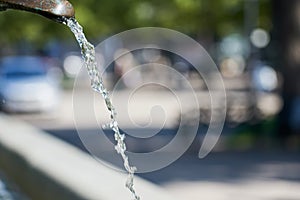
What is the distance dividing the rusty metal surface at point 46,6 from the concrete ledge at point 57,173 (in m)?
1.46

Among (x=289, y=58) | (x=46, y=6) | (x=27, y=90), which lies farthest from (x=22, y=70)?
(x=46, y=6)

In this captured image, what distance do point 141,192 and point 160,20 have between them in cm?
2630

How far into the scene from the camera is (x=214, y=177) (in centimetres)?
1147

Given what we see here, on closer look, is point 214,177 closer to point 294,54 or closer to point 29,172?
point 294,54

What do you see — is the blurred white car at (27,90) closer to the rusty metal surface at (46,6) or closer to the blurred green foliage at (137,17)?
the blurred green foliage at (137,17)

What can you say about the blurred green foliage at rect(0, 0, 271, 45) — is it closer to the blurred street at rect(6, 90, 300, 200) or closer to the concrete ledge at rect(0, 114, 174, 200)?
the blurred street at rect(6, 90, 300, 200)

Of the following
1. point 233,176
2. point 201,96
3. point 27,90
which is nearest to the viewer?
point 233,176

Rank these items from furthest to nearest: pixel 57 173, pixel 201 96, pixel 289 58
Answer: pixel 201 96, pixel 289 58, pixel 57 173

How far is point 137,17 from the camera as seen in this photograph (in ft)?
95.3

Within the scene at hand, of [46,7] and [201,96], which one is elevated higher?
[201,96]

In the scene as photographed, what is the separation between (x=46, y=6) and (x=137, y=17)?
26670 mm

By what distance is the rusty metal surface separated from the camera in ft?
8.22

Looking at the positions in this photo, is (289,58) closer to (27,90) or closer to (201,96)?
(201,96)

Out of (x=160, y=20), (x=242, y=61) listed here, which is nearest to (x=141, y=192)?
(x=160, y=20)
